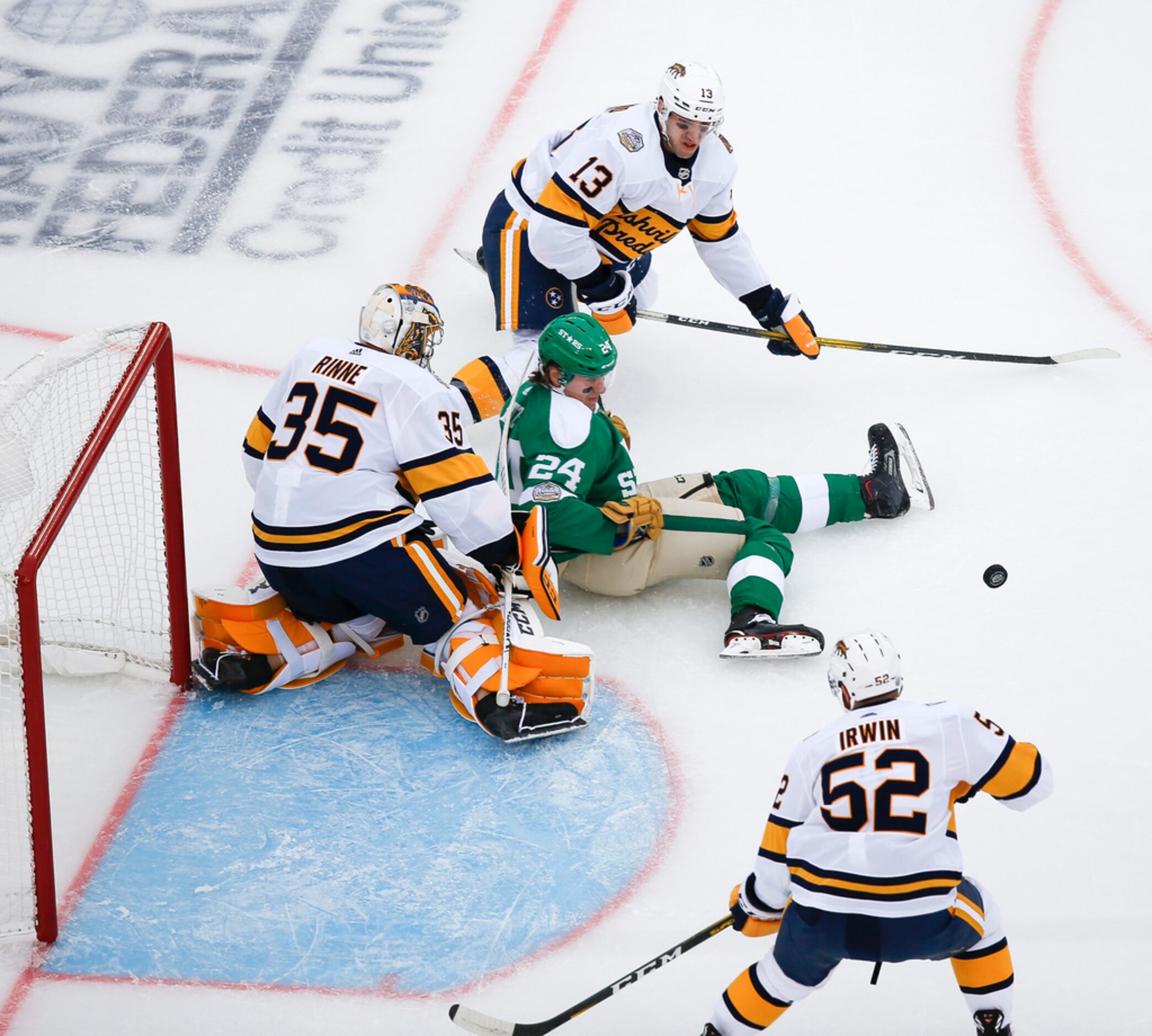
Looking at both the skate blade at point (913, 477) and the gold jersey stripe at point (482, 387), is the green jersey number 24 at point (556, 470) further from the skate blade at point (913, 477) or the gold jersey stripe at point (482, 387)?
the skate blade at point (913, 477)

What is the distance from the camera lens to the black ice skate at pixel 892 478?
380 cm

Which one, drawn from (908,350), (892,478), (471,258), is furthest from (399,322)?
(908,350)

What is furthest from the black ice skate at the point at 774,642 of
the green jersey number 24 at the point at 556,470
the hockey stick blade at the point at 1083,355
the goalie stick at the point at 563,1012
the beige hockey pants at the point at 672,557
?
the hockey stick blade at the point at 1083,355

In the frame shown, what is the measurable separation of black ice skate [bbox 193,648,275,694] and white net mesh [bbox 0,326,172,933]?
13 cm

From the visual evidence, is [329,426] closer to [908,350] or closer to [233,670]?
[233,670]

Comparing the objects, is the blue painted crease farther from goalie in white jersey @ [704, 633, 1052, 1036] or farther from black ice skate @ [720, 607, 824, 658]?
goalie in white jersey @ [704, 633, 1052, 1036]

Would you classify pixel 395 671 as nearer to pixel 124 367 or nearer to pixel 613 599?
pixel 613 599

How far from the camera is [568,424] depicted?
336 centimetres

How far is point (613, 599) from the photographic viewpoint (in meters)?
3.65

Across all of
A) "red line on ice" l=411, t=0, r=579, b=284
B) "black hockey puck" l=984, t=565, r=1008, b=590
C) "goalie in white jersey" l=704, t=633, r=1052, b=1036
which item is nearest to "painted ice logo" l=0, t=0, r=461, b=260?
"red line on ice" l=411, t=0, r=579, b=284

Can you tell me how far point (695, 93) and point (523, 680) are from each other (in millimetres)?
1538

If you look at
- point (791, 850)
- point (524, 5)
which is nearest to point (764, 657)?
point (791, 850)

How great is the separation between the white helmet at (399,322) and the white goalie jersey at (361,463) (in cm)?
5

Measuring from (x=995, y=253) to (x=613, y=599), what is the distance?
212 cm
